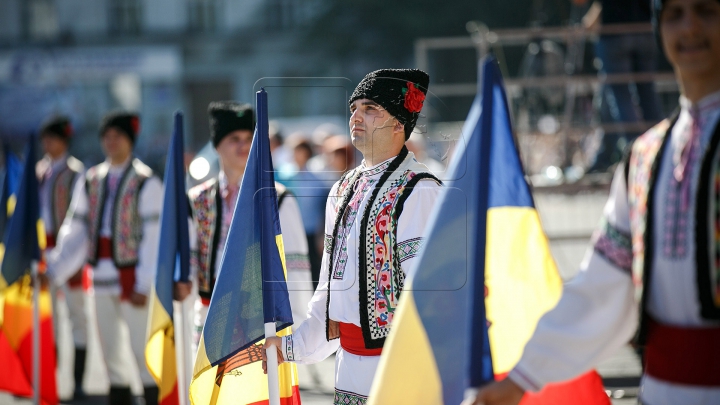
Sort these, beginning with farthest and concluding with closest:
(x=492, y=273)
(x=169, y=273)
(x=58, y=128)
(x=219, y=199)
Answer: (x=58, y=128) → (x=219, y=199) → (x=169, y=273) → (x=492, y=273)

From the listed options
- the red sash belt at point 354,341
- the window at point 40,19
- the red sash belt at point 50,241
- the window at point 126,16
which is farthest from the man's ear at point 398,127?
the window at point 40,19

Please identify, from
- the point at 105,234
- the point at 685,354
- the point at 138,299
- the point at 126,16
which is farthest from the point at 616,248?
the point at 126,16

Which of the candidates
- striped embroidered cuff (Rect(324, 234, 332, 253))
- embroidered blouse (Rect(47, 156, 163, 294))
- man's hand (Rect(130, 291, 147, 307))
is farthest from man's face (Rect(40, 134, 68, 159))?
striped embroidered cuff (Rect(324, 234, 332, 253))

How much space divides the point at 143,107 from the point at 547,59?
103ft

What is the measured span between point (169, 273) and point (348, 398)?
148 cm

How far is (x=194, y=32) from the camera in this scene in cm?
3956

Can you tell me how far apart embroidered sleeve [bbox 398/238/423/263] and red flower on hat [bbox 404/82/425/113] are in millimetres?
Answer: 514

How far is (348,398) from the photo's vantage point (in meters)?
3.38

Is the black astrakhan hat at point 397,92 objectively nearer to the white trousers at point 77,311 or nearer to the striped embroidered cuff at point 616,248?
the striped embroidered cuff at point 616,248

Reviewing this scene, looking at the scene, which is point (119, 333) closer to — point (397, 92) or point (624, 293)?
point (397, 92)

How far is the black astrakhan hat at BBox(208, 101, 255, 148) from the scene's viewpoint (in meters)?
4.79

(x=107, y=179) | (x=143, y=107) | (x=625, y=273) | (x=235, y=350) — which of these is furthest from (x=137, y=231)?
(x=143, y=107)

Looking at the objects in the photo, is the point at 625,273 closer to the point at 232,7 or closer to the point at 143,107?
the point at 143,107

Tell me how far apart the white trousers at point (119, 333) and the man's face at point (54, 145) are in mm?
2194
